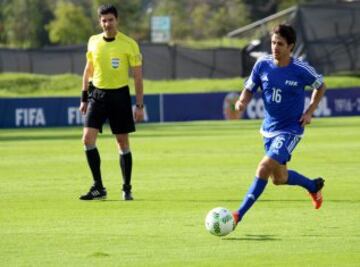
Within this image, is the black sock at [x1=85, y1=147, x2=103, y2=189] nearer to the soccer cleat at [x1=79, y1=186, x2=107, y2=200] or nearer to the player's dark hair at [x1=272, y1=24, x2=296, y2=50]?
the soccer cleat at [x1=79, y1=186, x2=107, y2=200]

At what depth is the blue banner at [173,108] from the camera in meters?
40.2

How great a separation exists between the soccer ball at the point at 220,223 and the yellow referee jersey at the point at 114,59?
411 cm

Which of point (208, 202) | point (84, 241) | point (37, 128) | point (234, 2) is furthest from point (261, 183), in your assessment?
point (234, 2)

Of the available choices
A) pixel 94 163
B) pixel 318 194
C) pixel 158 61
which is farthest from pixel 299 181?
pixel 158 61

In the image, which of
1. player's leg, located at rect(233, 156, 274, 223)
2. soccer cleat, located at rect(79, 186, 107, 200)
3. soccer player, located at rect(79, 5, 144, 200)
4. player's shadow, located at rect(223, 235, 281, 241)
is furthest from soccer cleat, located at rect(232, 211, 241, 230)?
soccer cleat, located at rect(79, 186, 107, 200)

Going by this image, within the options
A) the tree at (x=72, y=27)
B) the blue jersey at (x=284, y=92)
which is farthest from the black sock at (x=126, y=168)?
the tree at (x=72, y=27)

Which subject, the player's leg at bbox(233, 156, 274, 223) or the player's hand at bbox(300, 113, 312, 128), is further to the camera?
the player's hand at bbox(300, 113, 312, 128)

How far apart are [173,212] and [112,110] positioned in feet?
6.85

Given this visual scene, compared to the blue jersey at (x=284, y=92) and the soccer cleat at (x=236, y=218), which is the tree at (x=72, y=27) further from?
the soccer cleat at (x=236, y=218)

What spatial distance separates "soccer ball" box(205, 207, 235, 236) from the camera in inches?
440

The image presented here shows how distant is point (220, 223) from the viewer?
440 inches

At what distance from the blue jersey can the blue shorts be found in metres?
0.07

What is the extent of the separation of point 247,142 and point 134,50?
12.6 metres

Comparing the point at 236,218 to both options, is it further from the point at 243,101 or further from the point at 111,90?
the point at 111,90
